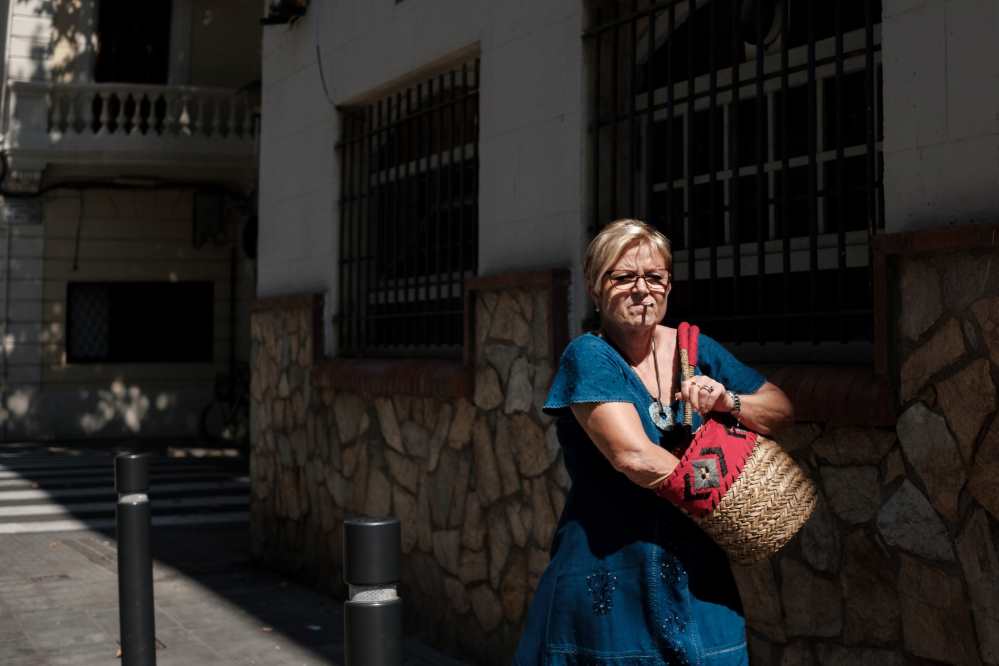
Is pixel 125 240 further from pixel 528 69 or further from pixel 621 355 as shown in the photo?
pixel 621 355

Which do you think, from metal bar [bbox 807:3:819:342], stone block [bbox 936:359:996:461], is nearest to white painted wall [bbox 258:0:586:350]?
metal bar [bbox 807:3:819:342]

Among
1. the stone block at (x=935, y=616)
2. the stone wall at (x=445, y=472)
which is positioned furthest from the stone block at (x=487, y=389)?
the stone block at (x=935, y=616)

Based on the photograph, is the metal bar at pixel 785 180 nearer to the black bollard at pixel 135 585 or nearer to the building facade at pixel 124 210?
the black bollard at pixel 135 585

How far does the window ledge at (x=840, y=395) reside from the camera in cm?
377

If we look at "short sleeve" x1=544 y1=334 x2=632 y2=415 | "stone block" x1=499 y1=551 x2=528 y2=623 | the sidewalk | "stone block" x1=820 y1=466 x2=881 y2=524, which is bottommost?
the sidewalk

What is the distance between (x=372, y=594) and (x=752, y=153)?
280 cm

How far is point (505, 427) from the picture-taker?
5859 mm

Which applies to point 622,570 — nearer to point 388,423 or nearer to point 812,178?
point 812,178

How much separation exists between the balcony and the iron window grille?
14.6 metres

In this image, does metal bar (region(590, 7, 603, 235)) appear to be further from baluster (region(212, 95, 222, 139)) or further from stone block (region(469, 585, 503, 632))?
baluster (region(212, 95, 222, 139))

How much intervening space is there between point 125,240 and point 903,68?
1801 cm

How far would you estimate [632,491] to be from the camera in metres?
2.79

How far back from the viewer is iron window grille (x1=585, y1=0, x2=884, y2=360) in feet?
14.2

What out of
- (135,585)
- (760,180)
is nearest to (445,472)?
(135,585)
